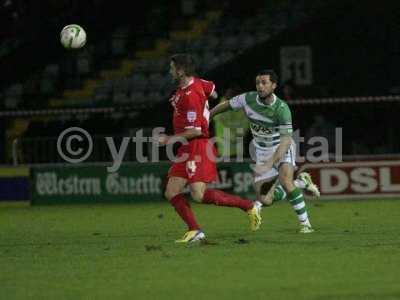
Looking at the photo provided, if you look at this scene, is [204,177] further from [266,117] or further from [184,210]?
[266,117]

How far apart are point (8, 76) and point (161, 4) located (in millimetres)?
4352

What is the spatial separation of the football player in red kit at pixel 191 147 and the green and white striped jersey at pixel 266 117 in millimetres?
1001

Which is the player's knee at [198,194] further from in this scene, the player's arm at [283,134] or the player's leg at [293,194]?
the player's leg at [293,194]

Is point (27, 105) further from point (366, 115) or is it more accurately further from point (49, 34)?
point (366, 115)

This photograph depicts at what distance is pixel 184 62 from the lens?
43.0ft

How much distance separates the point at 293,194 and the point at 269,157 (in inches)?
22.9

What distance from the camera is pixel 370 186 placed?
2128cm

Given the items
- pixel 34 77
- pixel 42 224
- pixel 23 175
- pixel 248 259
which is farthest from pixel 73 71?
pixel 248 259

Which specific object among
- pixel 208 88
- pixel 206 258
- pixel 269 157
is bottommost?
pixel 206 258

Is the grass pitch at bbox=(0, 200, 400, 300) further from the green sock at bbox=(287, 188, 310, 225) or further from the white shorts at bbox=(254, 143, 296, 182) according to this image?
the white shorts at bbox=(254, 143, 296, 182)

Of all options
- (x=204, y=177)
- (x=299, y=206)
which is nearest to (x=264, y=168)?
(x=299, y=206)

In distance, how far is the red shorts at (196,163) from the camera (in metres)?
13.3

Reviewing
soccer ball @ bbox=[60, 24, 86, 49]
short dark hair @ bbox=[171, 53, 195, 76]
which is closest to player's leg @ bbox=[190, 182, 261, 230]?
short dark hair @ bbox=[171, 53, 195, 76]

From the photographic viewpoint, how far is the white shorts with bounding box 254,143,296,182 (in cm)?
1464
